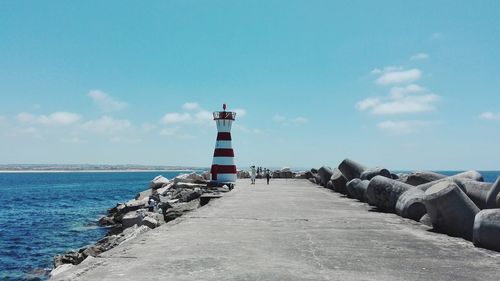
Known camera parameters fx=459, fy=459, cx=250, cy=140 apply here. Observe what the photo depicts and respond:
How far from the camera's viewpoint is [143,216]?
14.7 meters

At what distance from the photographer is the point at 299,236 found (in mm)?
6922

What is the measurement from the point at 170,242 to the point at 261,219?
115 inches

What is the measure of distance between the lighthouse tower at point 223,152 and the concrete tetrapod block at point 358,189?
7.42 m

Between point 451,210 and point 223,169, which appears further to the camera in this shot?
point 223,169

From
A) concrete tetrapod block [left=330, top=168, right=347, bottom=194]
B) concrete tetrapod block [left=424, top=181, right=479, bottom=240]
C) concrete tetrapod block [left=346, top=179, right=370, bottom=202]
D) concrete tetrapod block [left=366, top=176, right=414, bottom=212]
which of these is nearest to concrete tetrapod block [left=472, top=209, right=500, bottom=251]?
concrete tetrapod block [left=424, top=181, right=479, bottom=240]

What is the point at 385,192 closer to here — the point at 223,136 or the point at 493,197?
the point at 493,197

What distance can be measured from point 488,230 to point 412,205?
9.89 feet

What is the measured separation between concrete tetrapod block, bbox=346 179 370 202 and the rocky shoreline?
13.4 ft

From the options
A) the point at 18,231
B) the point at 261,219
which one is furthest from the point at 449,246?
the point at 18,231

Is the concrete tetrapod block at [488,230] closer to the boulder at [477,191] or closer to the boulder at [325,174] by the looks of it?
the boulder at [477,191]

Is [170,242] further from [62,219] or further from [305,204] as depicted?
[62,219]

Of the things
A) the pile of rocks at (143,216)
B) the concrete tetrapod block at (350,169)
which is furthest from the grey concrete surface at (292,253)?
the concrete tetrapod block at (350,169)

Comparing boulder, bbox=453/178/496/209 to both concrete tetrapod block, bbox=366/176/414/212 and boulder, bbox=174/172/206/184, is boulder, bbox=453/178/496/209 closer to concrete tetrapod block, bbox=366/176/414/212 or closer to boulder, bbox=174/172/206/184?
concrete tetrapod block, bbox=366/176/414/212

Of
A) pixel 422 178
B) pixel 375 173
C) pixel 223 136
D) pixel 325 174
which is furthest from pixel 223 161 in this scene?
pixel 422 178
